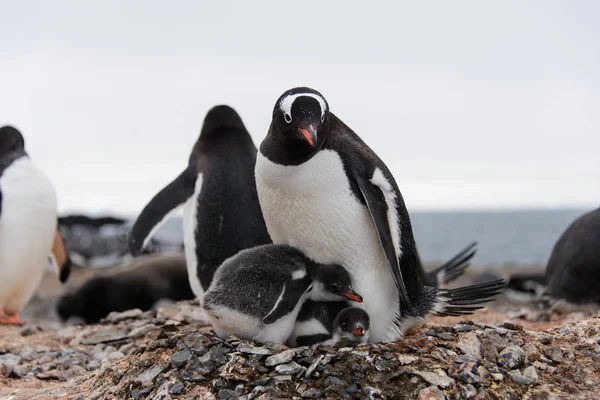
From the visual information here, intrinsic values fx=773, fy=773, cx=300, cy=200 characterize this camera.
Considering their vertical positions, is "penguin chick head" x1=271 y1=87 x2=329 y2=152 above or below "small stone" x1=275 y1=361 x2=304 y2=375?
above

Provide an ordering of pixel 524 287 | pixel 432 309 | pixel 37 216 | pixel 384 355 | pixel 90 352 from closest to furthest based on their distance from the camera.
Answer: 1. pixel 384 355
2. pixel 432 309
3. pixel 90 352
4. pixel 37 216
5. pixel 524 287

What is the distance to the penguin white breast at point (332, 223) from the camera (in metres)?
4.48

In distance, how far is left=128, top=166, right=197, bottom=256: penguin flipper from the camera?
6871mm

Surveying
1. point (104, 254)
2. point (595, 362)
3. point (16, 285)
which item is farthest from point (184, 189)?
→ point (104, 254)

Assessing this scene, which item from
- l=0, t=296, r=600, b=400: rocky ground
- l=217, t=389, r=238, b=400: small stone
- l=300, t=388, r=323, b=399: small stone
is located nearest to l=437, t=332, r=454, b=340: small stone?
l=0, t=296, r=600, b=400: rocky ground

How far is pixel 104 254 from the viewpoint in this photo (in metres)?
25.5

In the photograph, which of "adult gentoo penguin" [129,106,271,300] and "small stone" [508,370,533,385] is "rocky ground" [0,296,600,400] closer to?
"small stone" [508,370,533,385]

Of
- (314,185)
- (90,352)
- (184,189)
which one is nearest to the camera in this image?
(314,185)

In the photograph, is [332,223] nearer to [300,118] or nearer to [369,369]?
[300,118]

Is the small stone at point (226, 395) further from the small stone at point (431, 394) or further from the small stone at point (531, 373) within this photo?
the small stone at point (531, 373)

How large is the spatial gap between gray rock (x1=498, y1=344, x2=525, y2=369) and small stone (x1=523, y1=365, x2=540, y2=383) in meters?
0.07

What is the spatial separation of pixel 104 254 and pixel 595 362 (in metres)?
22.5

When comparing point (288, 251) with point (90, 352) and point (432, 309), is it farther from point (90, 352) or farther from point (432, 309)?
point (90, 352)

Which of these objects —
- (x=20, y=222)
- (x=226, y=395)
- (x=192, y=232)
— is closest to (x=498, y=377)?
(x=226, y=395)
